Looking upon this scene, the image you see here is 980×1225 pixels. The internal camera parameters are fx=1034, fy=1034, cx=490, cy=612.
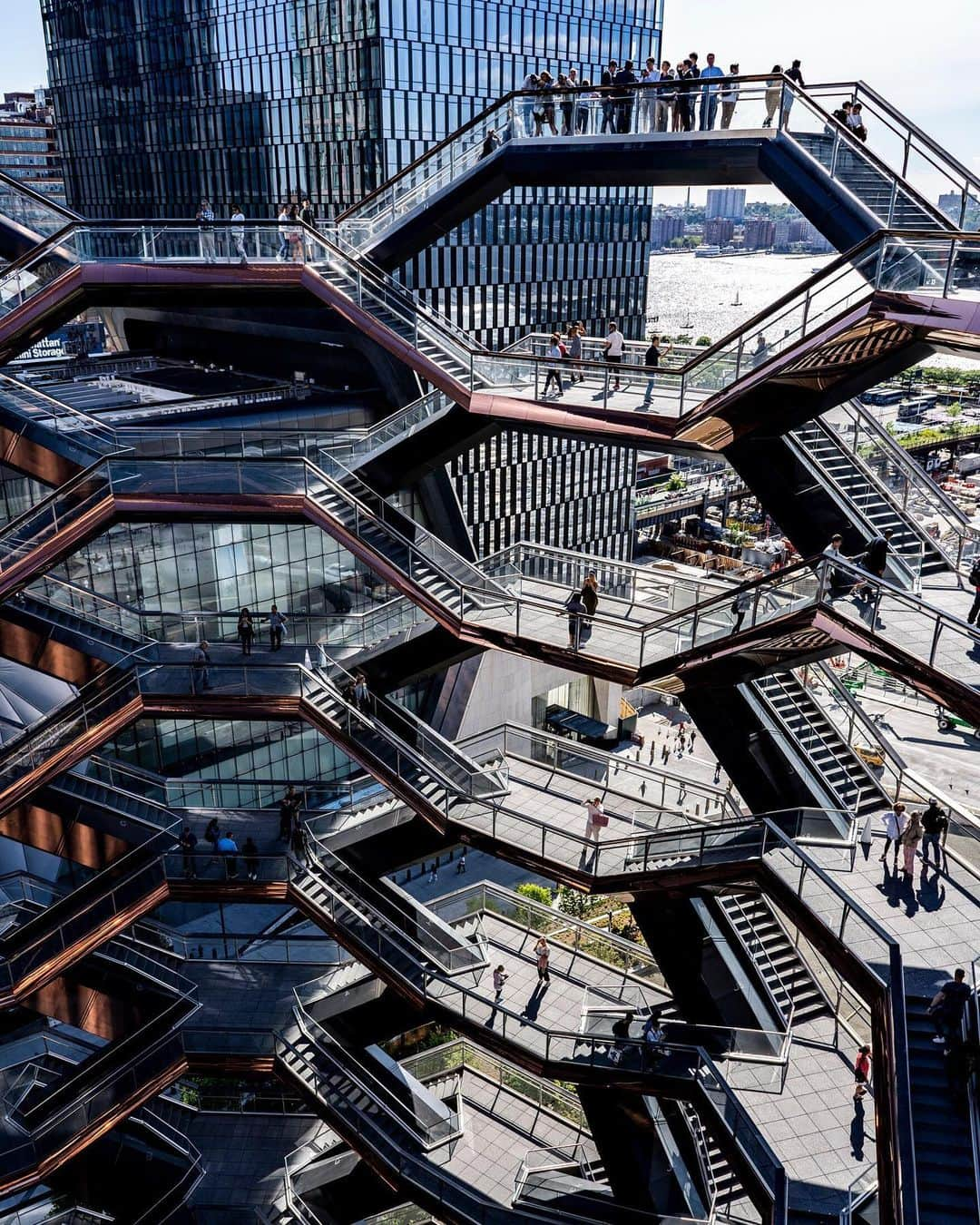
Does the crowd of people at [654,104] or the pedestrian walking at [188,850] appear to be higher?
the crowd of people at [654,104]

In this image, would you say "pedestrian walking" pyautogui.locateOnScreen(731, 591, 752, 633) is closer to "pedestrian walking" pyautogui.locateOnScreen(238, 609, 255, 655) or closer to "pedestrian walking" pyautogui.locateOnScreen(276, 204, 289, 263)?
"pedestrian walking" pyautogui.locateOnScreen(238, 609, 255, 655)

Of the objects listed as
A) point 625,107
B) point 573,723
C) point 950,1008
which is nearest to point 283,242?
point 625,107

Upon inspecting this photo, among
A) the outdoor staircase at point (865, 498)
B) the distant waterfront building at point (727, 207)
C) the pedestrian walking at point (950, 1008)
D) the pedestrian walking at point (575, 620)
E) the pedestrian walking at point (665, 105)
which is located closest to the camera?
the pedestrian walking at point (950, 1008)

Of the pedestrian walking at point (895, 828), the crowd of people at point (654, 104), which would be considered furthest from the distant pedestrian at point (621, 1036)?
the crowd of people at point (654, 104)

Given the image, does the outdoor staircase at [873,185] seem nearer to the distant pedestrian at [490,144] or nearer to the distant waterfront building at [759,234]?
the distant pedestrian at [490,144]

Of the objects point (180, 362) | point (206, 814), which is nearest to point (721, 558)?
point (180, 362)

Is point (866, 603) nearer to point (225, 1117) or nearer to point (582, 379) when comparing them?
point (582, 379)

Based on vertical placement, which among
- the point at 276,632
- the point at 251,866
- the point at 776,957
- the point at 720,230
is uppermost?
the point at 276,632

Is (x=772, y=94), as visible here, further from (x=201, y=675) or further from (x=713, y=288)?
(x=713, y=288)
